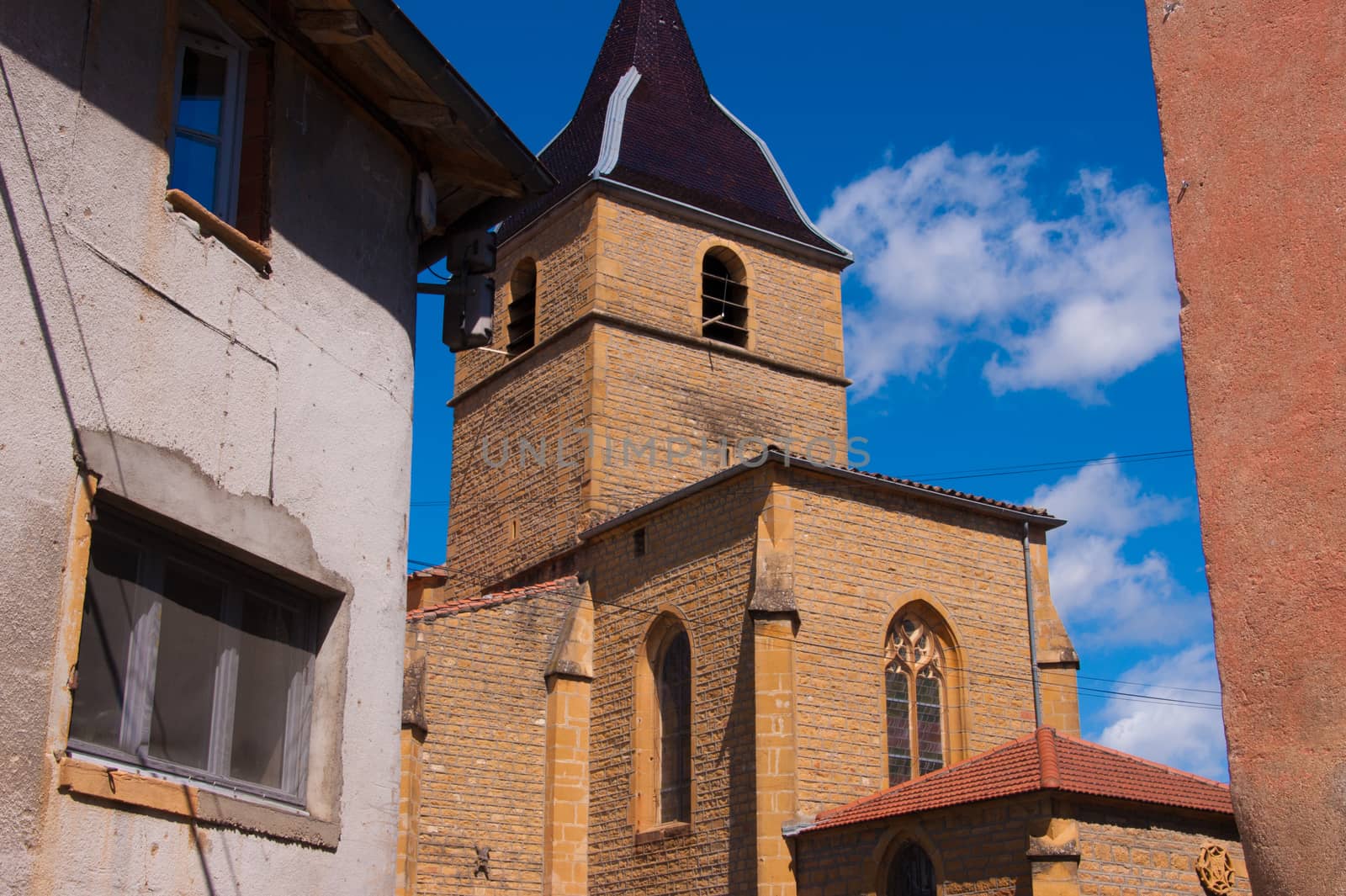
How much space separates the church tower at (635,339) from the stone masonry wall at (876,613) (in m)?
4.09

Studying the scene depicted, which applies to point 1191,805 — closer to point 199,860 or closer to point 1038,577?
point 1038,577

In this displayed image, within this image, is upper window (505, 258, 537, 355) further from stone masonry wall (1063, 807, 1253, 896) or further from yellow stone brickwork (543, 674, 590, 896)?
stone masonry wall (1063, 807, 1253, 896)

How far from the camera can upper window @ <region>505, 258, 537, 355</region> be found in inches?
1007

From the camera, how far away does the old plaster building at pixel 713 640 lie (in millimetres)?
15062

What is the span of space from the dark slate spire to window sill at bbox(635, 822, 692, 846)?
10.7m

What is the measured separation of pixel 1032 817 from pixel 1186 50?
33.0 ft

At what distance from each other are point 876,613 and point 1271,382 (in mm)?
14287

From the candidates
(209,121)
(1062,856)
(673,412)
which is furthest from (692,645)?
(209,121)

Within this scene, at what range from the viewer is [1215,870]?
14.5 m

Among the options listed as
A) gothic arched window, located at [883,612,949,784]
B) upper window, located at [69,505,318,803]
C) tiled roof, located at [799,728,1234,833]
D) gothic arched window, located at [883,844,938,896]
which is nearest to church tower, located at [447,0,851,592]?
gothic arched window, located at [883,612,949,784]

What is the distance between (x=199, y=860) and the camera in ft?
19.2

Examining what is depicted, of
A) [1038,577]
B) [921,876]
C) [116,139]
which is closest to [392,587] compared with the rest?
[116,139]

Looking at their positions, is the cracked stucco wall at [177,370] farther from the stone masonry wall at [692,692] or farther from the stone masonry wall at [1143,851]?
the stone masonry wall at [692,692]

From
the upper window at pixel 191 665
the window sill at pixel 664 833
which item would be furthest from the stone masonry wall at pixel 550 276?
the upper window at pixel 191 665
